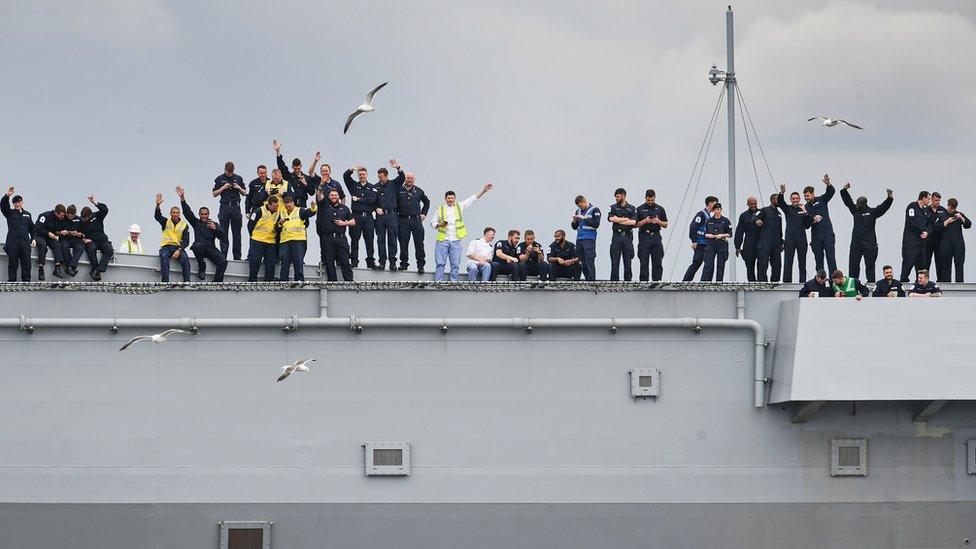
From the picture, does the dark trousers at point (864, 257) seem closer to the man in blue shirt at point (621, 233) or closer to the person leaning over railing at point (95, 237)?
the man in blue shirt at point (621, 233)

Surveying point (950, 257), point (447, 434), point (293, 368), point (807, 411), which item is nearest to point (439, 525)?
point (447, 434)

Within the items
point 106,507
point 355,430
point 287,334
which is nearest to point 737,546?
point 355,430

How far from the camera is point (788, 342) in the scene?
23859 millimetres

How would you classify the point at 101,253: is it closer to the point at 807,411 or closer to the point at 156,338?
the point at 156,338

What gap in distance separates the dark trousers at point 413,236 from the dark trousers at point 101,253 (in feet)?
16.4

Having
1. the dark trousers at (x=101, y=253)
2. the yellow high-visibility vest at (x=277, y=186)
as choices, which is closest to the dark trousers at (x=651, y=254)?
the yellow high-visibility vest at (x=277, y=186)

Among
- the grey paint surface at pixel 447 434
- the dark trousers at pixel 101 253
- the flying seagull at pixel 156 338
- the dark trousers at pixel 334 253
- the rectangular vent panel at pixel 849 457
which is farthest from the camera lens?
the dark trousers at pixel 334 253

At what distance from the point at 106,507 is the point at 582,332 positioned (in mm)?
8108

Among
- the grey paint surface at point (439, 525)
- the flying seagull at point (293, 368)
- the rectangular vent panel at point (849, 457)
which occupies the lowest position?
the grey paint surface at point (439, 525)

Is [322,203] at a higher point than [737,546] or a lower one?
higher

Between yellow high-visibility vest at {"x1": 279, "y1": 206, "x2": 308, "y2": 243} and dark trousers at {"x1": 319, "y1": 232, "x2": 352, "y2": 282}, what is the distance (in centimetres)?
45

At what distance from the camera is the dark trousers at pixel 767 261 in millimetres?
26375

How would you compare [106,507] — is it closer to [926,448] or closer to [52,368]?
[52,368]

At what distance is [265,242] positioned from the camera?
2620 centimetres
